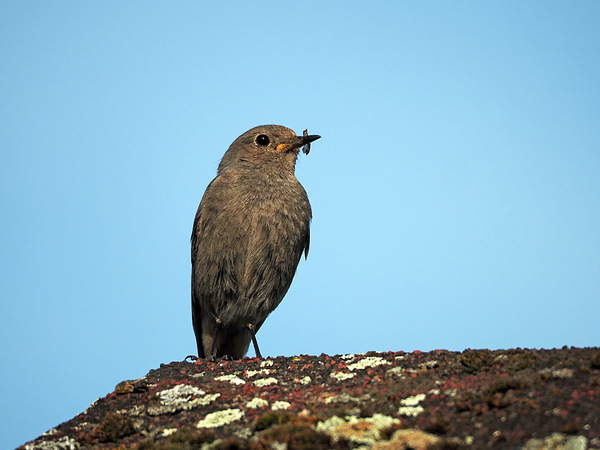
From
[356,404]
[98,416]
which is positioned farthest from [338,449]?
[98,416]

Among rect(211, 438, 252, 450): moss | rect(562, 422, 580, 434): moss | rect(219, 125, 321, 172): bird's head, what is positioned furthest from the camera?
rect(219, 125, 321, 172): bird's head

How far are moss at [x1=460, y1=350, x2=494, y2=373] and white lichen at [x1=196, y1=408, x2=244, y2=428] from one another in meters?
2.38

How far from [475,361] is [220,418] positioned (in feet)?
8.84

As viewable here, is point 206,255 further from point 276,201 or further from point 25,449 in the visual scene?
point 25,449

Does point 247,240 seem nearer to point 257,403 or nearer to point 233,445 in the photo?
point 257,403

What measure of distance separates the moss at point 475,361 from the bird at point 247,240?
12.0 ft

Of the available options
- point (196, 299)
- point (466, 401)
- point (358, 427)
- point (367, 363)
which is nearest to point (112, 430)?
A: point (358, 427)

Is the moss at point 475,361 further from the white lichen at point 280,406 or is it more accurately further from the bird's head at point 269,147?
the bird's head at point 269,147

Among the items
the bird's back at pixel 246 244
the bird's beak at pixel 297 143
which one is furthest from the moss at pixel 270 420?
the bird's beak at pixel 297 143

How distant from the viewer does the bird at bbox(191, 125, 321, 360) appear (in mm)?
9953

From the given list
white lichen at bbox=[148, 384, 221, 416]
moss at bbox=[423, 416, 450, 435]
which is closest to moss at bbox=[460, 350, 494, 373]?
moss at bbox=[423, 416, 450, 435]

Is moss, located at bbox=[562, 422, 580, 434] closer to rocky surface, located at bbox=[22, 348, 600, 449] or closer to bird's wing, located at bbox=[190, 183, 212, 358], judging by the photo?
rocky surface, located at bbox=[22, 348, 600, 449]

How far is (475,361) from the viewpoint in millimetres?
7047

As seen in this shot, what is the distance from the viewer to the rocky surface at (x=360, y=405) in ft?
16.6
